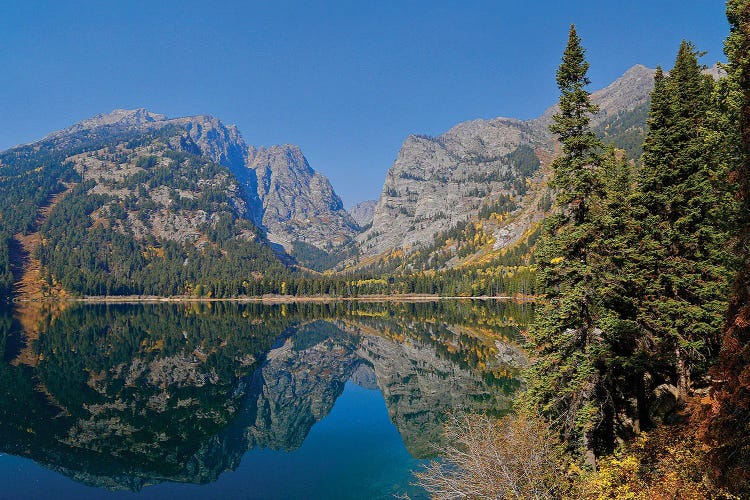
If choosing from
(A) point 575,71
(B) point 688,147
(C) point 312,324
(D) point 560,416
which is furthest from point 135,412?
(C) point 312,324

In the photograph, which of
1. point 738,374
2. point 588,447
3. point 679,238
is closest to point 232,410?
point 588,447

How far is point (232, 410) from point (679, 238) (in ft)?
142

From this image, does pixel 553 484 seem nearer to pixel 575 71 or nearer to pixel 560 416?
pixel 560 416

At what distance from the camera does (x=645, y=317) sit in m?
24.9

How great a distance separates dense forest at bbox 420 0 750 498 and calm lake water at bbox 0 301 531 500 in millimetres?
6180

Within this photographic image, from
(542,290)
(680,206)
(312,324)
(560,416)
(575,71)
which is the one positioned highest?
(575,71)

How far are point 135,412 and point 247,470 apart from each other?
753 inches

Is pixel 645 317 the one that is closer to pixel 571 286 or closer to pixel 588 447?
pixel 571 286

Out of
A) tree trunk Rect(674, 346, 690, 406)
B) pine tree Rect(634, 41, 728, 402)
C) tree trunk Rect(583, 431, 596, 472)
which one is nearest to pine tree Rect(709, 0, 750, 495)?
tree trunk Rect(583, 431, 596, 472)

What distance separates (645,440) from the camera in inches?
815

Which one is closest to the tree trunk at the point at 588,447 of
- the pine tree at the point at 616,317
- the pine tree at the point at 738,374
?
the pine tree at the point at 616,317

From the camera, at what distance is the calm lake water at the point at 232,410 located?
30531 millimetres

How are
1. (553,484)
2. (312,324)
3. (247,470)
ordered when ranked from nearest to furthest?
(553,484), (247,470), (312,324)

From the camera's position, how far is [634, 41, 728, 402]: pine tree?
24.2 metres
